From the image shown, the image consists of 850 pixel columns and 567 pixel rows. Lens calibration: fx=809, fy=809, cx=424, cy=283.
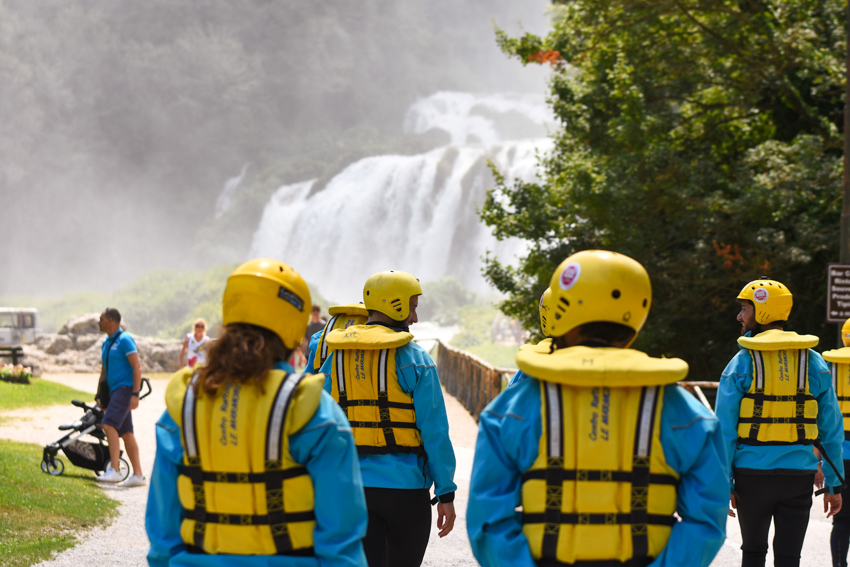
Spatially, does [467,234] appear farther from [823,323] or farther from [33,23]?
[33,23]

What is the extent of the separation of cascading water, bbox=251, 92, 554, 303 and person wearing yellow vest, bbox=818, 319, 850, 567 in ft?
131

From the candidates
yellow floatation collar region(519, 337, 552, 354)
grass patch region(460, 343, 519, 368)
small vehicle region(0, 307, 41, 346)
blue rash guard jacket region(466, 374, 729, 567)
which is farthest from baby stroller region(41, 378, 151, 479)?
grass patch region(460, 343, 519, 368)

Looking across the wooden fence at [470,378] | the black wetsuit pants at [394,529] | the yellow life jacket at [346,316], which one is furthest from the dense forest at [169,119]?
the black wetsuit pants at [394,529]

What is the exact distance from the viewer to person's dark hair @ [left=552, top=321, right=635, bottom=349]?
229 centimetres

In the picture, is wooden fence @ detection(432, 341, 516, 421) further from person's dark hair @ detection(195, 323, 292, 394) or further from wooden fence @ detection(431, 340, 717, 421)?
person's dark hair @ detection(195, 323, 292, 394)

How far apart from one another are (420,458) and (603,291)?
201cm

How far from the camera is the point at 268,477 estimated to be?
7.23 ft

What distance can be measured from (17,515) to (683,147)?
1279cm

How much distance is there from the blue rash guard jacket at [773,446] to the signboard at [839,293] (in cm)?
508

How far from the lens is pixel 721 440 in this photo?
2238mm

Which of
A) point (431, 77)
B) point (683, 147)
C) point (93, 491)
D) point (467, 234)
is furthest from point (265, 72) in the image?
point (93, 491)

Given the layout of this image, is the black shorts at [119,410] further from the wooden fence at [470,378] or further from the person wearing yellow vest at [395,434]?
the wooden fence at [470,378]

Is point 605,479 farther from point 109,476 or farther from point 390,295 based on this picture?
point 109,476

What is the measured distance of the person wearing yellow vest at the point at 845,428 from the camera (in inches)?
210
